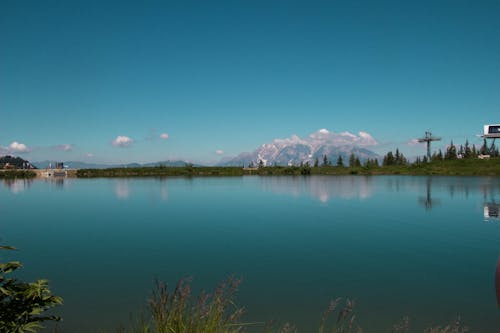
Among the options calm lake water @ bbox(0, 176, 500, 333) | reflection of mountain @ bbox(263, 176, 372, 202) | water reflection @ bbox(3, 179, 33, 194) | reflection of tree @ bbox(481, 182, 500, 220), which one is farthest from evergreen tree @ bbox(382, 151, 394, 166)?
water reflection @ bbox(3, 179, 33, 194)

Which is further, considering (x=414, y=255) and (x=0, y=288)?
(x=414, y=255)

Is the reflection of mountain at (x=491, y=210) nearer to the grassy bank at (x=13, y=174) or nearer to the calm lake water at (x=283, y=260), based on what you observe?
the calm lake water at (x=283, y=260)

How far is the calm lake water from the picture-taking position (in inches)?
325

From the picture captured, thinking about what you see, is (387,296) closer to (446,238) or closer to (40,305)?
(40,305)

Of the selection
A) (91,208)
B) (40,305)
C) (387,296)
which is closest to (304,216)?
(387,296)

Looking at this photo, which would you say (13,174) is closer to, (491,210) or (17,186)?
(17,186)

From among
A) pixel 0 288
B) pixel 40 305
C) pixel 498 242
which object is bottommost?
pixel 498 242

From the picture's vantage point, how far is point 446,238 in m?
16.0

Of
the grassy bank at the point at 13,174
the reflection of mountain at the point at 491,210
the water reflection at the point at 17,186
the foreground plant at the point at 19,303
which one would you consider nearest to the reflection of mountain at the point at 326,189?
the reflection of mountain at the point at 491,210

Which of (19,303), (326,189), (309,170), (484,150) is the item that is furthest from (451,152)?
(19,303)

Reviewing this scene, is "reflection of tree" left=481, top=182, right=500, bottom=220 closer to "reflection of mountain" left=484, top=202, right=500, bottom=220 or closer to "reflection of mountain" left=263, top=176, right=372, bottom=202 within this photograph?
"reflection of mountain" left=484, top=202, right=500, bottom=220

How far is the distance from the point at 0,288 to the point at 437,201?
32566 millimetres

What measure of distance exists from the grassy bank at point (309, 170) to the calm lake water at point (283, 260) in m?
69.8

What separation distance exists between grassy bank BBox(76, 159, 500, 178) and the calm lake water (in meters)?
69.8
